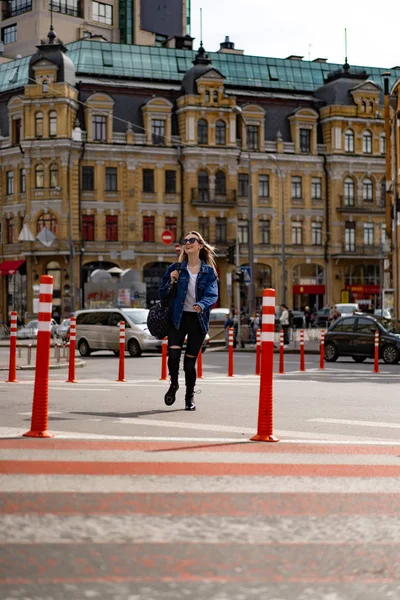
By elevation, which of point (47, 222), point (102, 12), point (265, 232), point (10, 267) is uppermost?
point (102, 12)

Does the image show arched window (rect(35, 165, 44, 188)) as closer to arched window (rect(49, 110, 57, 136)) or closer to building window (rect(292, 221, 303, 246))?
arched window (rect(49, 110, 57, 136))

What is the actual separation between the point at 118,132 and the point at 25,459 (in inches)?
2627

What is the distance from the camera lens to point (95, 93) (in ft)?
237

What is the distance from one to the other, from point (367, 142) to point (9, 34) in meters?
28.9

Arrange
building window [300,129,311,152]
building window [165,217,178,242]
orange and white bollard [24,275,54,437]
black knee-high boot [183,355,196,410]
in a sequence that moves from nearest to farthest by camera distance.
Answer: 1. orange and white bollard [24,275,54,437]
2. black knee-high boot [183,355,196,410]
3. building window [165,217,178,242]
4. building window [300,129,311,152]

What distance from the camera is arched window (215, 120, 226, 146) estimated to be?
245 ft

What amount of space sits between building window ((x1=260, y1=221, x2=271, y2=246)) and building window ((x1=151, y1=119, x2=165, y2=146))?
9.00m

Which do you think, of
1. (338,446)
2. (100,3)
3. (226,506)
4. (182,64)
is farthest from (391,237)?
(100,3)

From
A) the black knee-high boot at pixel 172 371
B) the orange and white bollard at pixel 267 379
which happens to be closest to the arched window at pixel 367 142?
the black knee-high boot at pixel 172 371

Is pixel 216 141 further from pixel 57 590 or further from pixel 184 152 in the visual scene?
pixel 57 590

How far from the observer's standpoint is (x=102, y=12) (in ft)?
288

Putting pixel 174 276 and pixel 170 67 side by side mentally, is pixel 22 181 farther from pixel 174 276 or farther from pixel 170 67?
pixel 174 276

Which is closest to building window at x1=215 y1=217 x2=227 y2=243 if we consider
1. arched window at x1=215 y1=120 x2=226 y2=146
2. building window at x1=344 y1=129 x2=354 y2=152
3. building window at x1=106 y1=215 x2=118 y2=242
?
arched window at x1=215 y1=120 x2=226 y2=146

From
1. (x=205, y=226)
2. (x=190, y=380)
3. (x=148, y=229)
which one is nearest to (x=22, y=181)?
(x=148, y=229)
